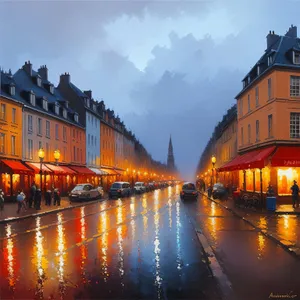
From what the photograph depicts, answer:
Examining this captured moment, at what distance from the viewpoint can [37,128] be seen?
4809 centimetres

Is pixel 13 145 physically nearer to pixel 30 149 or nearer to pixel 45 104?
pixel 30 149

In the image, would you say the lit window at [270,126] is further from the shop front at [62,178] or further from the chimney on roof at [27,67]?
the chimney on roof at [27,67]

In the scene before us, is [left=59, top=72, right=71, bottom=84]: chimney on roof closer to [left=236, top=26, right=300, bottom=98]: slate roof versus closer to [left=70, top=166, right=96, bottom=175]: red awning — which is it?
[left=70, top=166, right=96, bottom=175]: red awning

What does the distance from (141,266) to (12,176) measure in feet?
111

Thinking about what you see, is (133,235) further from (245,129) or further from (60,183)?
(60,183)

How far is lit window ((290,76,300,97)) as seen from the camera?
3422 centimetres

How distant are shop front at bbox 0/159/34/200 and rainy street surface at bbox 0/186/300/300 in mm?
22724

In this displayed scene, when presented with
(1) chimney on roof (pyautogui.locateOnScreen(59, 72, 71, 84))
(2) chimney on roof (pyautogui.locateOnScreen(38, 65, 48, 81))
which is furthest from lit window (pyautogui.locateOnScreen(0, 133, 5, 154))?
(1) chimney on roof (pyautogui.locateOnScreen(59, 72, 71, 84))

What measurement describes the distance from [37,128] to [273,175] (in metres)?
26.9

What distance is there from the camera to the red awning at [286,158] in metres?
31.6

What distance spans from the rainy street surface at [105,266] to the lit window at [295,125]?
65.8ft

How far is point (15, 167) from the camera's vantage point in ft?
129

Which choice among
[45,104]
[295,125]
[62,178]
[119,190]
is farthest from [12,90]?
[295,125]

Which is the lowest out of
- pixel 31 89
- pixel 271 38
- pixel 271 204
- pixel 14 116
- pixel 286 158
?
pixel 271 204
